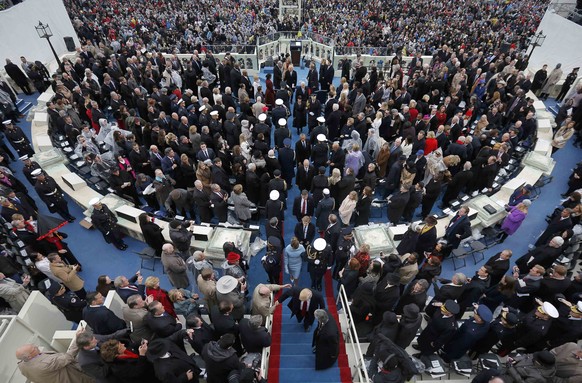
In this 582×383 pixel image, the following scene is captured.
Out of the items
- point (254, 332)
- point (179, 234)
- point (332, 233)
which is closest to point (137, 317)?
point (254, 332)

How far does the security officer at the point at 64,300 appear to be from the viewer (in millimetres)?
5812

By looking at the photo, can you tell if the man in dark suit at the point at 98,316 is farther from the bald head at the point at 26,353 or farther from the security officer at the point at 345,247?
the security officer at the point at 345,247

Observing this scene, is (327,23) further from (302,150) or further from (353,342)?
(353,342)

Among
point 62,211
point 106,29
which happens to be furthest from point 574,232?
point 106,29

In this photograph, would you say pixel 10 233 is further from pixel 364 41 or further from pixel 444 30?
pixel 444 30

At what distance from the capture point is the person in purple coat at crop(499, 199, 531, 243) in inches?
293

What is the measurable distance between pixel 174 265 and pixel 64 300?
1951mm

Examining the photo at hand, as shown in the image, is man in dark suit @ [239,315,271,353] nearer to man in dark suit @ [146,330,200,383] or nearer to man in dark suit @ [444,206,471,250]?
man in dark suit @ [146,330,200,383]

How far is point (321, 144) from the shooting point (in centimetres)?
926

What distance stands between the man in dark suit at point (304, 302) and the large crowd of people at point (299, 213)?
43 millimetres

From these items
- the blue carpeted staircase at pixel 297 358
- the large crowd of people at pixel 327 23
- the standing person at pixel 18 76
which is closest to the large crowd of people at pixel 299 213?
the blue carpeted staircase at pixel 297 358

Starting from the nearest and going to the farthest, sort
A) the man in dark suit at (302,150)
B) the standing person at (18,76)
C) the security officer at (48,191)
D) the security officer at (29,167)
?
the security officer at (48,191) → the security officer at (29,167) → the man in dark suit at (302,150) → the standing person at (18,76)

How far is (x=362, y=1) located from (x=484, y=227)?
29.7m

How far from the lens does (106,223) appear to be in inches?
307
